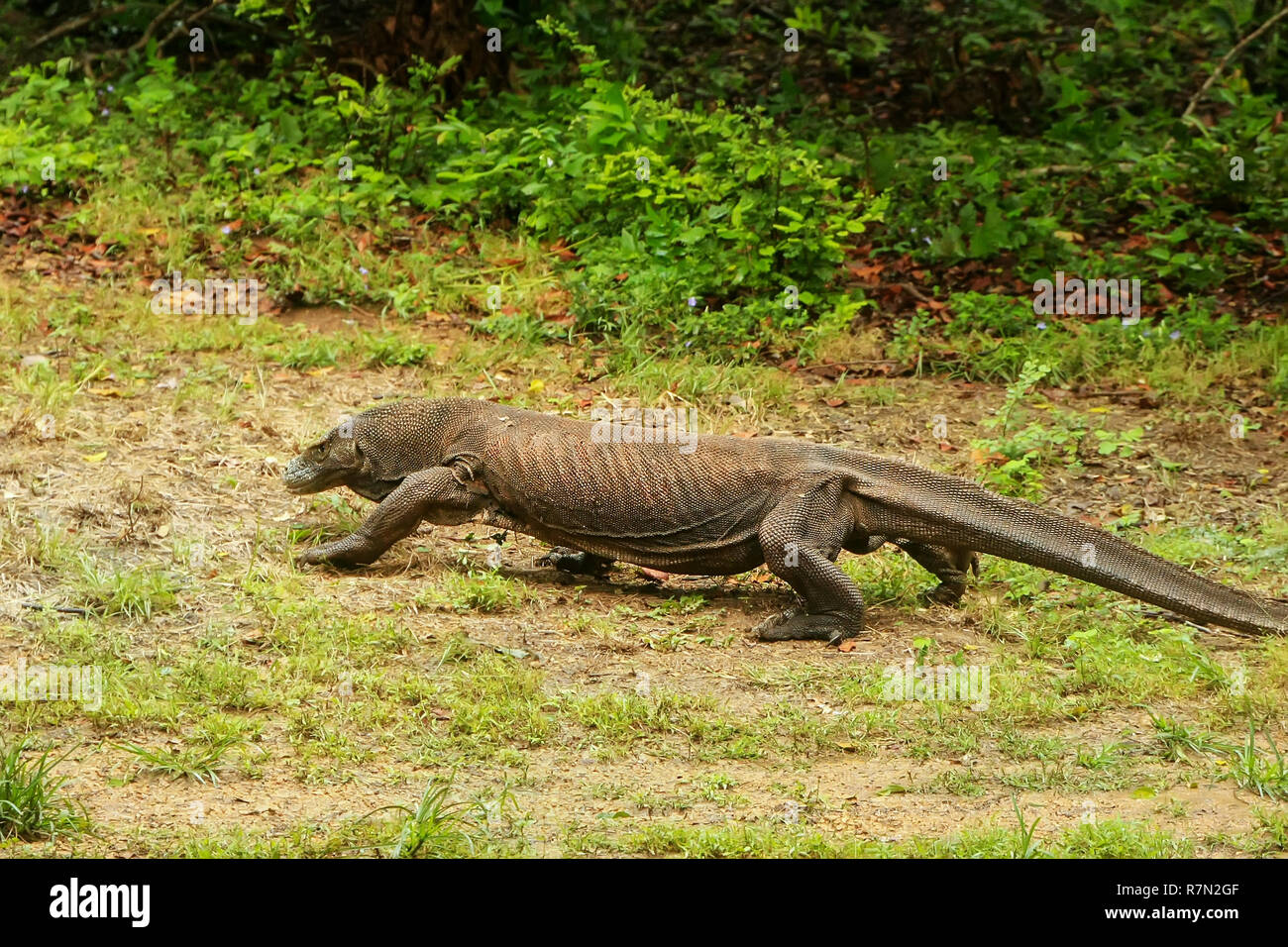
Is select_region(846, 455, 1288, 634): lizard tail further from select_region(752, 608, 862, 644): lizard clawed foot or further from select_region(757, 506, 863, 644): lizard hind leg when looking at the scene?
select_region(752, 608, 862, 644): lizard clawed foot

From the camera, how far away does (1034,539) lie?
6.18 m

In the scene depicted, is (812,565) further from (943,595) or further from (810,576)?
(943,595)

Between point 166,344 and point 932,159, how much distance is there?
5.44m

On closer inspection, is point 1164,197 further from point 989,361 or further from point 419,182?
point 419,182

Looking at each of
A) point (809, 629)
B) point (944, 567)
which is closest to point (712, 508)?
point (809, 629)

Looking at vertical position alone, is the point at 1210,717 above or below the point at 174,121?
below
